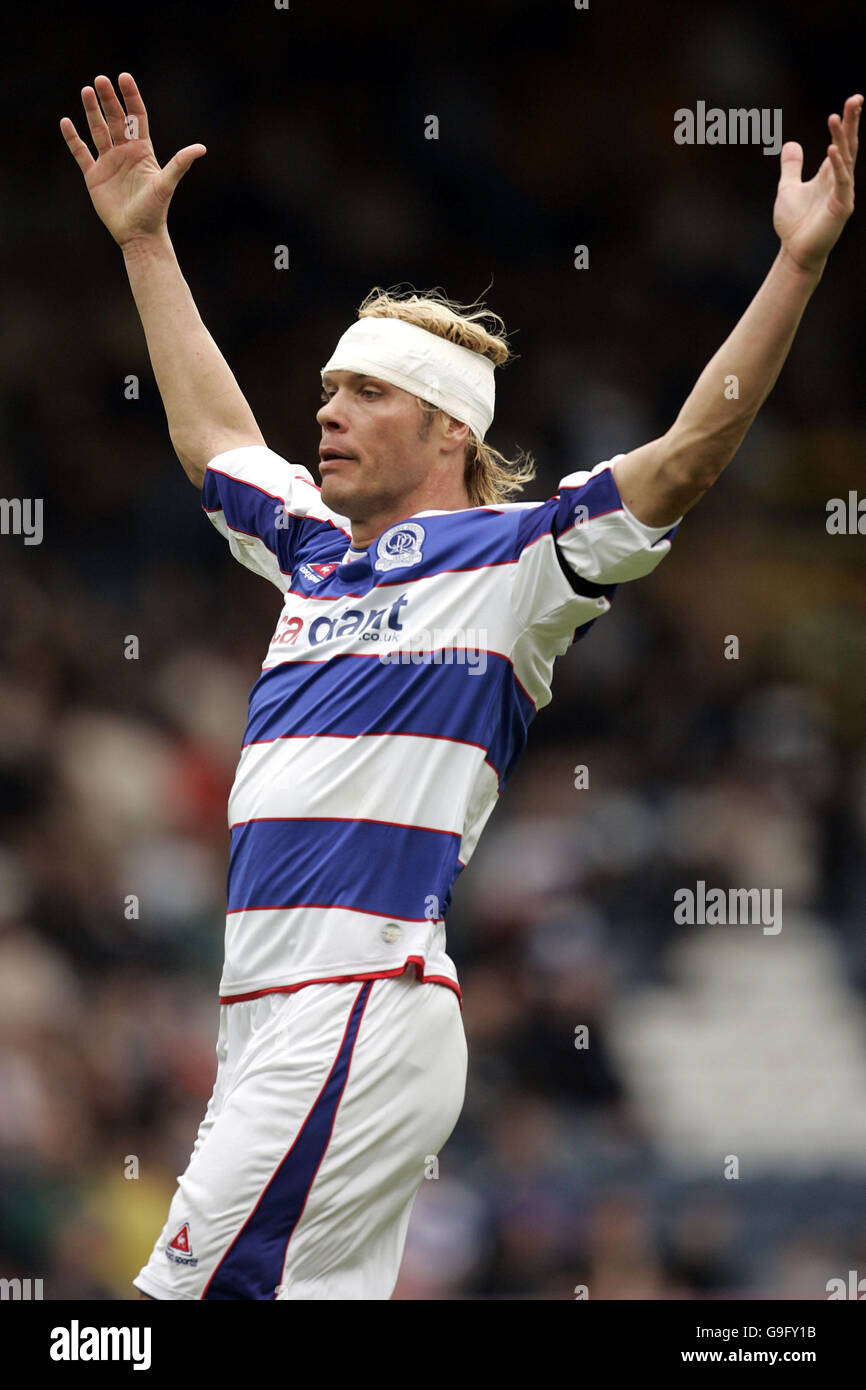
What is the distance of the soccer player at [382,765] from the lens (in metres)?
3.62

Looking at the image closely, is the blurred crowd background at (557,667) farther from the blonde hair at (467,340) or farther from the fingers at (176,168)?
the fingers at (176,168)

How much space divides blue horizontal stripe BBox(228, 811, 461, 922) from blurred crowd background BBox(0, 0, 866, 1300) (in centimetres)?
423

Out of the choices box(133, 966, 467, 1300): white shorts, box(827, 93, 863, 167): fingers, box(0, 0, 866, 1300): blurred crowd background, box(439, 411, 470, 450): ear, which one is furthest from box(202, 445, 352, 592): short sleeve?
box(0, 0, 866, 1300): blurred crowd background

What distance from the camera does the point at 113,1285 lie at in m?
7.39

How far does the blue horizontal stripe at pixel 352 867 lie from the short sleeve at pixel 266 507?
93 centimetres

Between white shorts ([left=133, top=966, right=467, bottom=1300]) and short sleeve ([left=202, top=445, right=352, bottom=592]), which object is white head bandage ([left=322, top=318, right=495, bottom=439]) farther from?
white shorts ([left=133, top=966, right=467, bottom=1300])

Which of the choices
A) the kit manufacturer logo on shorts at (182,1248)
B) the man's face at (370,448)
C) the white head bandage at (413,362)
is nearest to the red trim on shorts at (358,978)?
the kit manufacturer logo on shorts at (182,1248)

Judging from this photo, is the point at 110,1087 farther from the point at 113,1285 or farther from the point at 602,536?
the point at 602,536

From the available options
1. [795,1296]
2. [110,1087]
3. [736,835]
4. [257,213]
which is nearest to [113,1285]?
[110,1087]

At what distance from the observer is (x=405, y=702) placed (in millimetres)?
3885

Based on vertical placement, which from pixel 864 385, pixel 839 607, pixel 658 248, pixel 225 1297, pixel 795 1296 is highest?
pixel 658 248

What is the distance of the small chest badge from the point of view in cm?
406

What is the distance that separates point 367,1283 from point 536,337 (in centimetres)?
689

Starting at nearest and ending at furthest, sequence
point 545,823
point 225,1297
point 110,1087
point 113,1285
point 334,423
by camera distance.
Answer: point 225,1297
point 334,423
point 113,1285
point 110,1087
point 545,823
